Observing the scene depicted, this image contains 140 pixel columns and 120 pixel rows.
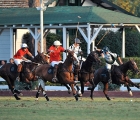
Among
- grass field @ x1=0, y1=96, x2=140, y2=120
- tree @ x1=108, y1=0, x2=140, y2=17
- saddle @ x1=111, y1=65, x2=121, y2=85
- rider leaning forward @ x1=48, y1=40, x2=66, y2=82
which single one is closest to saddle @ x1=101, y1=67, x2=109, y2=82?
saddle @ x1=111, y1=65, x2=121, y2=85

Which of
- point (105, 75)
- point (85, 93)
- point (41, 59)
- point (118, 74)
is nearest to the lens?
point (118, 74)

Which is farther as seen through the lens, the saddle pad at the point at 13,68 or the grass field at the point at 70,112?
the saddle pad at the point at 13,68

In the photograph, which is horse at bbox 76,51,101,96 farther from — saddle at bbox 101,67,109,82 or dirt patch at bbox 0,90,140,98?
dirt patch at bbox 0,90,140,98

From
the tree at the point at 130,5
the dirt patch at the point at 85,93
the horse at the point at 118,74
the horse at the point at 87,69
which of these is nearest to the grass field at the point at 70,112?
the horse at the point at 87,69

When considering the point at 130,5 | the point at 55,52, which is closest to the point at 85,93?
the point at 55,52

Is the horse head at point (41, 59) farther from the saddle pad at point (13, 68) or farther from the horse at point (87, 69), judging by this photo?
the horse at point (87, 69)

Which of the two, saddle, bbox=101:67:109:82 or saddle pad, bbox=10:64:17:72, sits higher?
saddle pad, bbox=10:64:17:72

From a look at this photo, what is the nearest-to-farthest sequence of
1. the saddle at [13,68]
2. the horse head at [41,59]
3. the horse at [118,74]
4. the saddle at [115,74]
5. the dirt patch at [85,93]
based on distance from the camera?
the horse at [118,74] → the saddle at [115,74] → the horse head at [41,59] → the saddle at [13,68] → the dirt patch at [85,93]

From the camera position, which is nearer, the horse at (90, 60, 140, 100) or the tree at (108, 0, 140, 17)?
the horse at (90, 60, 140, 100)

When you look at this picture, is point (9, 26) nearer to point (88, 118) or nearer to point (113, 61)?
point (113, 61)

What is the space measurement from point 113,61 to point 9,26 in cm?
1341

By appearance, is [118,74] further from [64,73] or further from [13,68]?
[13,68]

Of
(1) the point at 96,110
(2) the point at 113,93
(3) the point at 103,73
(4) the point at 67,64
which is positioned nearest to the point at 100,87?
(2) the point at 113,93

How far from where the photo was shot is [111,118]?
19.8 meters
